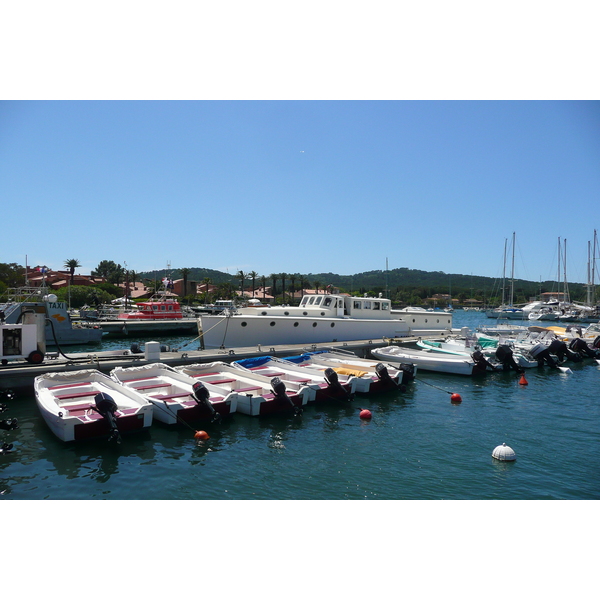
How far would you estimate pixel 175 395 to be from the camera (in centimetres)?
1442

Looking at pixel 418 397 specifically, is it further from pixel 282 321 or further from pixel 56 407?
pixel 56 407

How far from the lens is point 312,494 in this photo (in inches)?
344

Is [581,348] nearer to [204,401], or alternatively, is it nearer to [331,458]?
[331,458]

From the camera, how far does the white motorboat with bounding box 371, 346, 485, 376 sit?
72.6 feet

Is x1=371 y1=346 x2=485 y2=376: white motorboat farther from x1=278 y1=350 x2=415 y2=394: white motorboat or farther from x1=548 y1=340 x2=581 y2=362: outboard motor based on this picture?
x1=548 y1=340 x2=581 y2=362: outboard motor

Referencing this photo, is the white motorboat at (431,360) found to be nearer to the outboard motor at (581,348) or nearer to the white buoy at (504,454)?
the white buoy at (504,454)

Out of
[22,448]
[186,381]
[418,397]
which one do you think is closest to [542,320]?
[418,397]

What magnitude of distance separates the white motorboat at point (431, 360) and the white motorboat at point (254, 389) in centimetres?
720

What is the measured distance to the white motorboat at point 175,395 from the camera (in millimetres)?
12820

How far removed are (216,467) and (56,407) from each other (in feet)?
16.9

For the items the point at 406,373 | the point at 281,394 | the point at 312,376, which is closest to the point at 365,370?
the point at 406,373

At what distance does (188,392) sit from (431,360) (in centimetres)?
1369

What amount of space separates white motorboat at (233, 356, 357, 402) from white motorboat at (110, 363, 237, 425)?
299 centimetres

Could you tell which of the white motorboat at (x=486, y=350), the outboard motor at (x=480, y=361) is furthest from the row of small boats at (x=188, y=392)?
the white motorboat at (x=486, y=350)
